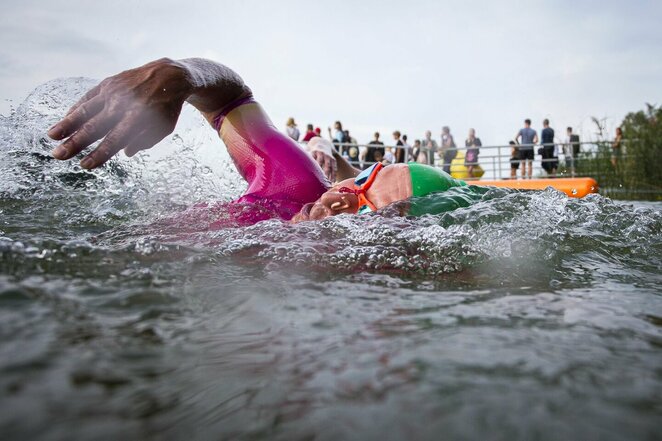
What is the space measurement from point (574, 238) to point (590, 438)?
1661mm

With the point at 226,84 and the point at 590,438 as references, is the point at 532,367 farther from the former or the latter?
the point at 226,84

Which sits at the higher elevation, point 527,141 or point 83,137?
point 527,141

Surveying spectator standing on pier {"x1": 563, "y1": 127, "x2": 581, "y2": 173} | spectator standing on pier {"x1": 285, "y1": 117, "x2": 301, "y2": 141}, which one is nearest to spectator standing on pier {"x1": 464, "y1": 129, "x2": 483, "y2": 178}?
spectator standing on pier {"x1": 563, "y1": 127, "x2": 581, "y2": 173}

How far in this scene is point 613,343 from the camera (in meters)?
0.84

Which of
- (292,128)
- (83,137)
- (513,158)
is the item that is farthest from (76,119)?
(513,158)

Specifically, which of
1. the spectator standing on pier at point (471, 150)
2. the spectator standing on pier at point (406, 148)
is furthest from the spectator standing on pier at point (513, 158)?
the spectator standing on pier at point (406, 148)

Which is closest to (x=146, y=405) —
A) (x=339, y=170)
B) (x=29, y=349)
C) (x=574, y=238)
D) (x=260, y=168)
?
(x=29, y=349)

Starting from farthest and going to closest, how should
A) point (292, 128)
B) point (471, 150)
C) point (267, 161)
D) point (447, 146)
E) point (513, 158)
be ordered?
point (447, 146) < point (471, 150) < point (513, 158) < point (292, 128) < point (267, 161)

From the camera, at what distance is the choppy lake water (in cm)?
56

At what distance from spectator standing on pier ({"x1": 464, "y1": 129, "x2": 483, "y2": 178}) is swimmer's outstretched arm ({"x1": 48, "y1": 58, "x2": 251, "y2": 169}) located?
11759mm

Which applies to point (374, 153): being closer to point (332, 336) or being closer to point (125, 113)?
point (125, 113)

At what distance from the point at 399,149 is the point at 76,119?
1203cm

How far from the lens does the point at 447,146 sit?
14.2 metres

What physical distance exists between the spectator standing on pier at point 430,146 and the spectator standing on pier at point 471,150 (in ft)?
2.75
